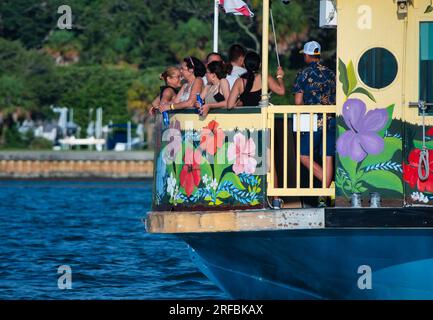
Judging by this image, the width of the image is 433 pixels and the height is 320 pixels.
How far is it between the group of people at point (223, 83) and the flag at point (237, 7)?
1137 millimetres

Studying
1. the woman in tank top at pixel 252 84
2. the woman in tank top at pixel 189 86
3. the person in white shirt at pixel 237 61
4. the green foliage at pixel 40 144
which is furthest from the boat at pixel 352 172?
the green foliage at pixel 40 144

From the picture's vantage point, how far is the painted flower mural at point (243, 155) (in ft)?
44.1

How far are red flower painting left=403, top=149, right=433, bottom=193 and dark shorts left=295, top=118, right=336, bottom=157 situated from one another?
73cm

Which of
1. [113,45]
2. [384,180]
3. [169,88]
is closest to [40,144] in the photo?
[113,45]

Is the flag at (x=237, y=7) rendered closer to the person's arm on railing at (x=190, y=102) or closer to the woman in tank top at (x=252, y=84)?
the woman in tank top at (x=252, y=84)

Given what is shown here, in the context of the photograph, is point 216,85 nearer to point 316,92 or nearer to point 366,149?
point 316,92

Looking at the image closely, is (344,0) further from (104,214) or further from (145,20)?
(145,20)

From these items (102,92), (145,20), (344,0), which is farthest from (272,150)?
(145,20)

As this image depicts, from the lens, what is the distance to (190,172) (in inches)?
537

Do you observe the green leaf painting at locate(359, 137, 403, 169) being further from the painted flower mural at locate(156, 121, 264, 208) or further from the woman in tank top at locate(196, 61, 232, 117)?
the woman in tank top at locate(196, 61, 232, 117)

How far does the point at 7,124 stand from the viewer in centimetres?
6856

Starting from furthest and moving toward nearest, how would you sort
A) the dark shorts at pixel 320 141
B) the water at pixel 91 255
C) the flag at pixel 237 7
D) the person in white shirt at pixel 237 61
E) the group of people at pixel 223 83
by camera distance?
the water at pixel 91 255, the flag at pixel 237 7, the person in white shirt at pixel 237 61, the group of people at pixel 223 83, the dark shorts at pixel 320 141

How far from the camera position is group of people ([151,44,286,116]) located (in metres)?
13.9

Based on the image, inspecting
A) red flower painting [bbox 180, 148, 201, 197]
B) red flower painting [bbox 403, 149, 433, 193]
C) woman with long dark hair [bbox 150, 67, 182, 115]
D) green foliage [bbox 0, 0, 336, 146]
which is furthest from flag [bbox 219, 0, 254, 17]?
green foliage [bbox 0, 0, 336, 146]
